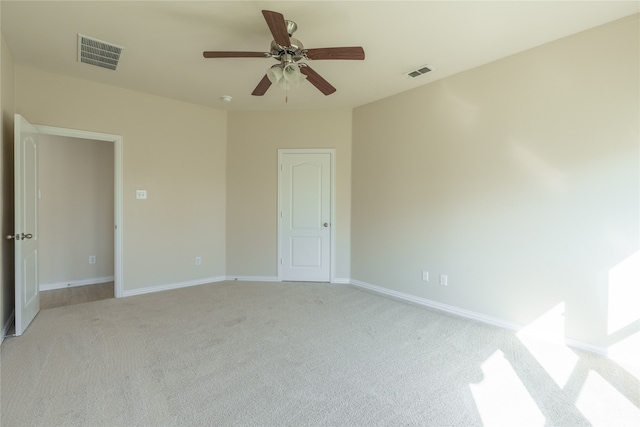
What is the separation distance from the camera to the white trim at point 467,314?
250cm

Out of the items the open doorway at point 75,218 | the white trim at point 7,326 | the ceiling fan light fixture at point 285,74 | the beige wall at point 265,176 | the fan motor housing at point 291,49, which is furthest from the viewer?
the beige wall at point 265,176

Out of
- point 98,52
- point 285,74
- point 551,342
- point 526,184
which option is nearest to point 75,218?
point 98,52

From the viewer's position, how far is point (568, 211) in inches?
102

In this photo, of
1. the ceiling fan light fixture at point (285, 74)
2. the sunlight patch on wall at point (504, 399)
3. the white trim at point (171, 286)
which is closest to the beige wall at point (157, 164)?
the white trim at point (171, 286)

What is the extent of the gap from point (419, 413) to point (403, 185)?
8.83 ft

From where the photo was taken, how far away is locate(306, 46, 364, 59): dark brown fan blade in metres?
2.10

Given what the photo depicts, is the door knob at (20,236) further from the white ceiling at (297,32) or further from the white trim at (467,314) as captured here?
the white trim at (467,314)

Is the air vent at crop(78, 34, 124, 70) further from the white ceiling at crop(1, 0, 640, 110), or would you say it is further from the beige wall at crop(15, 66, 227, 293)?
the beige wall at crop(15, 66, 227, 293)

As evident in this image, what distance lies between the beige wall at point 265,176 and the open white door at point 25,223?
7.46ft

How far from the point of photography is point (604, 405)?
5.97 feet

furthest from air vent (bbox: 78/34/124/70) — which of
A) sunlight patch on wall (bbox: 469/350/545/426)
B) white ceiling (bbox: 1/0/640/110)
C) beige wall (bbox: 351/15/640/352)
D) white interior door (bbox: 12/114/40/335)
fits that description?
sunlight patch on wall (bbox: 469/350/545/426)

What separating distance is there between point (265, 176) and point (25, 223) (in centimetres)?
279

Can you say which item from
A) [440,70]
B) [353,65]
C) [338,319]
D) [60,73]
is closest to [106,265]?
[60,73]

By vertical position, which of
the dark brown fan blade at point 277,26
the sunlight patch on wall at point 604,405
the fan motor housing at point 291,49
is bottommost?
the sunlight patch on wall at point 604,405
